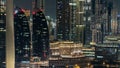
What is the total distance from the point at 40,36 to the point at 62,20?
638 millimetres

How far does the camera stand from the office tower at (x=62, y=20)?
6527 millimetres

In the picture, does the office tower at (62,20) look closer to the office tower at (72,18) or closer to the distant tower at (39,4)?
the office tower at (72,18)

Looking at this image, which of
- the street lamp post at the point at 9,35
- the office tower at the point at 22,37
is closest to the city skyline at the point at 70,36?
the office tower at the point at 22,37

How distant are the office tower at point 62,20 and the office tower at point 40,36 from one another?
27cm

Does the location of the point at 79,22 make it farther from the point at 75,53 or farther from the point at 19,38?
the point at 19,38

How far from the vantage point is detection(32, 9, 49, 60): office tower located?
6.73 meters

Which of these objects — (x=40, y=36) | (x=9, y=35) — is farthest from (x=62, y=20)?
(x=9, y=35)

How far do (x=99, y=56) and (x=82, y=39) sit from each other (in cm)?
54

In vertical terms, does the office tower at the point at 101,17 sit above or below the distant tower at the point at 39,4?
below

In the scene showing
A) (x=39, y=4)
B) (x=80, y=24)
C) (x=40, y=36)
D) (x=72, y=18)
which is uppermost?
(x=39, y=4)

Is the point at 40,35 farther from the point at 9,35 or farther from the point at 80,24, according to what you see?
the point at 9,35

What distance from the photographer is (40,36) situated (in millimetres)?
7031

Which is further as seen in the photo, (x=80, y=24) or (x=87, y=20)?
(x=80, y=24)

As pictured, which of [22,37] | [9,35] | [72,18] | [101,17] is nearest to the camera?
[9,35]
